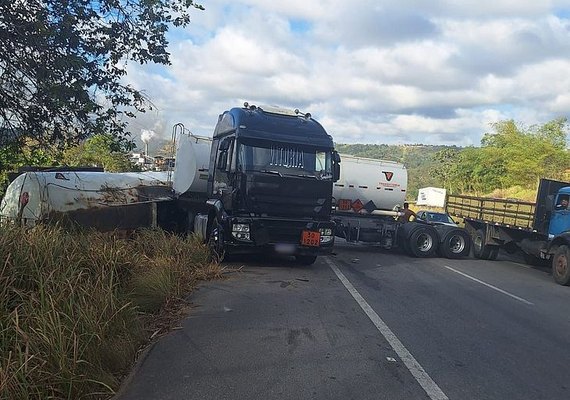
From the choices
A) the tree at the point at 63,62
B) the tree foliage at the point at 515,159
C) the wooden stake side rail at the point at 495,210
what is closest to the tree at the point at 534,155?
the tree foliage at the point at 515,159

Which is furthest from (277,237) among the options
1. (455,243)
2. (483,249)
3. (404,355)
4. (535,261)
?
(535,261)

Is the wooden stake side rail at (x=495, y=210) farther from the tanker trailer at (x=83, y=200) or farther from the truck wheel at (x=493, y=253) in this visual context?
the tanker trailer at (x=83, y=200)

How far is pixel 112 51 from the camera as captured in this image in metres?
9.45

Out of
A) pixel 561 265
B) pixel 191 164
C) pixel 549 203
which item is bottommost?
pixel 561 265

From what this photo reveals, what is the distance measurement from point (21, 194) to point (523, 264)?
16120mm

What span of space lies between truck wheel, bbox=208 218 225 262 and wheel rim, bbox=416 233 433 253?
8195 mm

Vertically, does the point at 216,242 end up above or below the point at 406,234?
above

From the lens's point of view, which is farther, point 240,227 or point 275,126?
point 275,126

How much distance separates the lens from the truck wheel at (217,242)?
38.7ft

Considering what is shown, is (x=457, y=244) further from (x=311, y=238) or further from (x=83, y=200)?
(x=83, y=200)

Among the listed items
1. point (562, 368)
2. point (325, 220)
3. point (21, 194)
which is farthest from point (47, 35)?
point (562, 368)

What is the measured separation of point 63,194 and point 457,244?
41.3 ft

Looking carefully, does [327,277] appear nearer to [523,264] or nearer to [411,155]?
[523,264]

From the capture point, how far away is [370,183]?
19.1m
